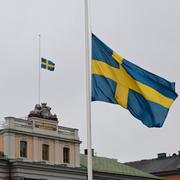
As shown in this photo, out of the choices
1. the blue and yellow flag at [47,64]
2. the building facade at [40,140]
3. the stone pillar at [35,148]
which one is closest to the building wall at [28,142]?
the building facade at [40,140]

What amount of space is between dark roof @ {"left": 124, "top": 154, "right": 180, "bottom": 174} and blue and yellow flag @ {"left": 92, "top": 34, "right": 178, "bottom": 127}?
59.3m

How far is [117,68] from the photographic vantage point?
21.9 meters

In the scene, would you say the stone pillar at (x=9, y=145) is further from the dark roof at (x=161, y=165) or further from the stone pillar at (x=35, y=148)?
the dark roof at (x=161, y=165)

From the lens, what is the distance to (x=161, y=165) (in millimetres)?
83312

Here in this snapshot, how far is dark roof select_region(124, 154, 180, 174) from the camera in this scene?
80688 mm

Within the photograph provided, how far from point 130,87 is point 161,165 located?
209 feet

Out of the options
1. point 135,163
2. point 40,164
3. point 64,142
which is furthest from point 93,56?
point 135,163

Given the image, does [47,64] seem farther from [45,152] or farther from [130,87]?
[130,87]

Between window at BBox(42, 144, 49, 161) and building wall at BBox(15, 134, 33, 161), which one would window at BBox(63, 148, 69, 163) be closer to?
window at BBox(42, 144, 49, 161)

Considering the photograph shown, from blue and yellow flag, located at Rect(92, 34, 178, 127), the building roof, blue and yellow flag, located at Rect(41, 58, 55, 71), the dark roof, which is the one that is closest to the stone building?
the building roof

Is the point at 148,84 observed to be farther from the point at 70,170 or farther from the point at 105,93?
the point at 70,170

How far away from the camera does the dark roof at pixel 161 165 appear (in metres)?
80.7

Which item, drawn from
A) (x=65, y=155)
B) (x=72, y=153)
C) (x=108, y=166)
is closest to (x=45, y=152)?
(x=65, y=155)

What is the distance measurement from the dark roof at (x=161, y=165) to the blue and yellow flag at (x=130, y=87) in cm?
5934
